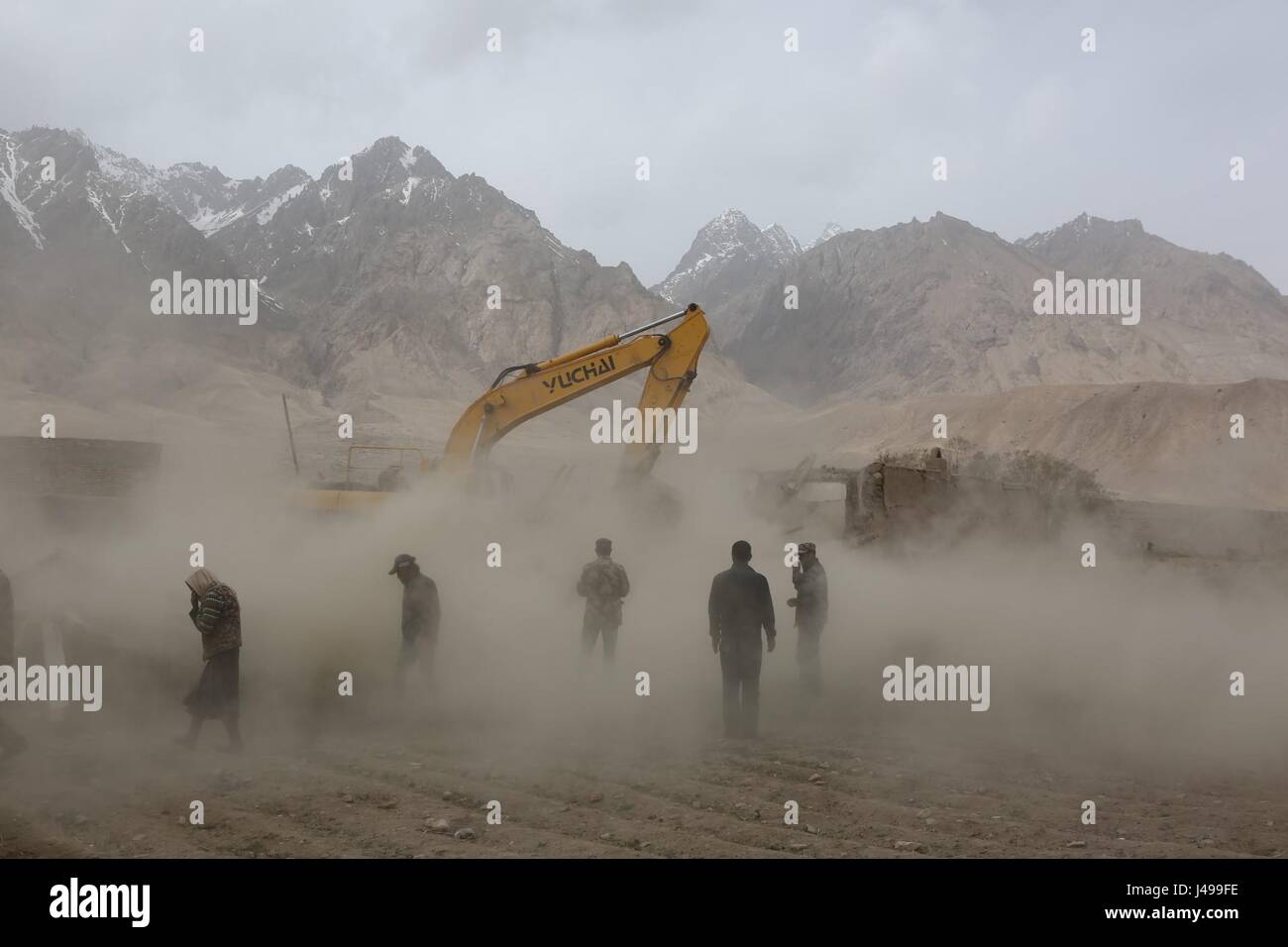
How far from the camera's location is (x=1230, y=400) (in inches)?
1909

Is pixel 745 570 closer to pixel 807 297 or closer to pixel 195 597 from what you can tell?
pixel 195 597

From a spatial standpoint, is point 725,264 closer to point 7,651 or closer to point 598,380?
point 598,380

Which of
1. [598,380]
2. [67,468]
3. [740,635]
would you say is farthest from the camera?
[67,468]

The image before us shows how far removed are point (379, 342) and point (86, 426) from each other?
1254 inches

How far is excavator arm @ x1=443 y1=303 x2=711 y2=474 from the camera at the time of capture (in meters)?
14.2

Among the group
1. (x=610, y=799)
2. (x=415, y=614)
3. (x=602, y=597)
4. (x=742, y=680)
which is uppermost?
(x=602, y=597)

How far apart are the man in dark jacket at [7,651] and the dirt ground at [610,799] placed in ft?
0.42

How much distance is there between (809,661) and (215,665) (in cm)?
549

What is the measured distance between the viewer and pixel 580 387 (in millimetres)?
14547

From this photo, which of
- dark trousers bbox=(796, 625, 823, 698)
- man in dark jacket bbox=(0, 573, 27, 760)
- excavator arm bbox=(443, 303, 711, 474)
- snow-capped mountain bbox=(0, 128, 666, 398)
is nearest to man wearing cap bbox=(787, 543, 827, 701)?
dark trousers bbox=(796, 625, 823, 698)

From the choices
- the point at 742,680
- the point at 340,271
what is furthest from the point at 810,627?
the point at 340,271

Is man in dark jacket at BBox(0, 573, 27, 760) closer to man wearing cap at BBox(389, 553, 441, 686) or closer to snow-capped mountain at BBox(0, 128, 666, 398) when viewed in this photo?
man wearing cap at BBox(389, 553, 441, 686)
